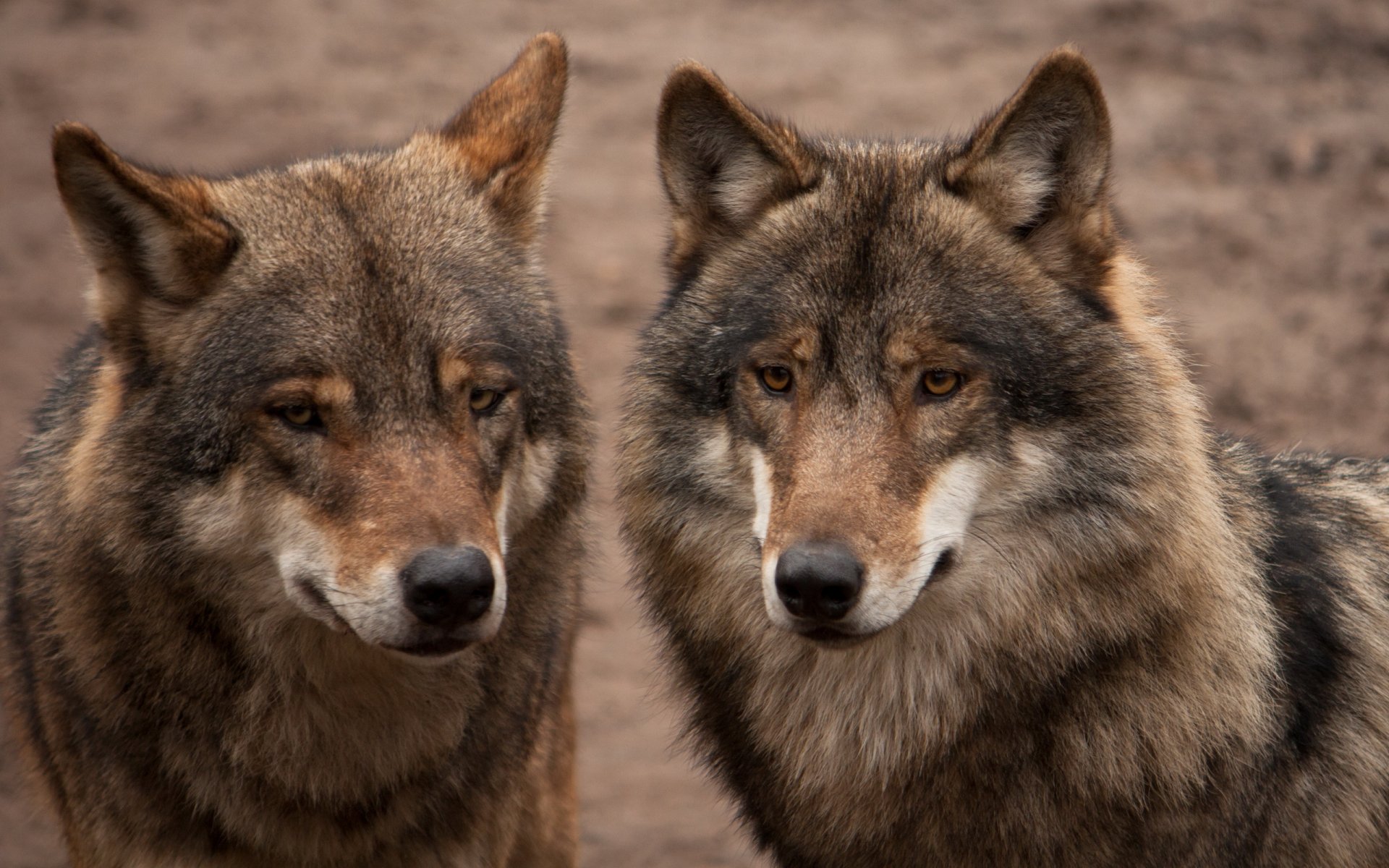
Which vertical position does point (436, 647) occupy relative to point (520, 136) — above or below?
below

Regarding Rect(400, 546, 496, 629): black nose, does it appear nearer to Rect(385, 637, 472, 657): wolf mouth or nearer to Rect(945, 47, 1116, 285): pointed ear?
Rect(385, 637, 472, 657): wolf mouth

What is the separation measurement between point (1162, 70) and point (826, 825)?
738 cm

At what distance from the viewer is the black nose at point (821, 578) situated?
3.06 meters

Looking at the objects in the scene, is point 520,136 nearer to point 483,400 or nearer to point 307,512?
point 483,400

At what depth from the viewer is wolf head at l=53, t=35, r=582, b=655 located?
3340 mm

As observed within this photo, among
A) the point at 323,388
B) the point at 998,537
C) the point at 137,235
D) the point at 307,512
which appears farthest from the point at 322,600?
the point at 998,537

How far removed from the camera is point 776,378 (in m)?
3.46

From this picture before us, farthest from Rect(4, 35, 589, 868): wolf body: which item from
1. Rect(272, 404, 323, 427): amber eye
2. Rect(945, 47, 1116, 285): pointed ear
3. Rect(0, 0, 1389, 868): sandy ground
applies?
Rect(0, 0, 1389, 868): sandy ground

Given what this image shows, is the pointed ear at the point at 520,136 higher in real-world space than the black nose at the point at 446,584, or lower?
higher

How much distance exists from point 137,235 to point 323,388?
64 cm

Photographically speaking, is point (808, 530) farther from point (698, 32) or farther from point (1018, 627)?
point (698, 32)

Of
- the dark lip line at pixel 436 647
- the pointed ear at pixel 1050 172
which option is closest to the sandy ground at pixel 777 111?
the dark lip line at pixel 436 647

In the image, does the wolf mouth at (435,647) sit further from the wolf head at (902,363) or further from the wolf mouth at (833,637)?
the wolf mouth at (833,637)

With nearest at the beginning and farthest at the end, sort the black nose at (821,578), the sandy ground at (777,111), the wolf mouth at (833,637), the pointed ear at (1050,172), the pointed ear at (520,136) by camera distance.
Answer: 1. the black nose at (821,578)
2. the wolf mouth at (833,637)
3. the pointed ear at (1050,172)
4. the pointed ear at (520,136)
5. the sandy ground at (777,111)
